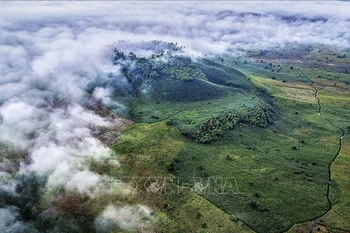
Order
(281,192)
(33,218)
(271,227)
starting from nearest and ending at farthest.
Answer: (271,227) < (33,218) < (281,192)

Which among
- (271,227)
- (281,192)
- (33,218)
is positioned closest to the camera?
(271,227)

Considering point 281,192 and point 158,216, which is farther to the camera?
point 281,192

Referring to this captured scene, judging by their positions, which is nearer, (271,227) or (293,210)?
(271,227)

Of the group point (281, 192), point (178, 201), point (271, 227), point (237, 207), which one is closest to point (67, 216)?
point (178, 201)

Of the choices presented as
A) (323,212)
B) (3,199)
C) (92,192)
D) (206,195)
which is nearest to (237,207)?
(206,195)

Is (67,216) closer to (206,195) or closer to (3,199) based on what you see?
(3,199)

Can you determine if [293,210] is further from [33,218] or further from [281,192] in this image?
[33,218]

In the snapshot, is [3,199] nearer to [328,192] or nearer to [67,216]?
[67,216]

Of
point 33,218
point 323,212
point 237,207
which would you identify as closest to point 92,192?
point 33,218
